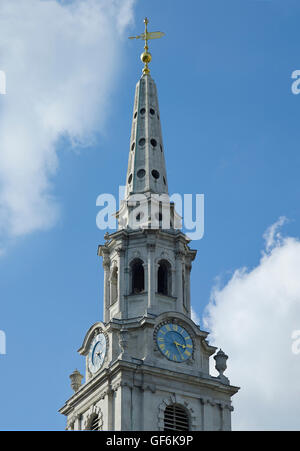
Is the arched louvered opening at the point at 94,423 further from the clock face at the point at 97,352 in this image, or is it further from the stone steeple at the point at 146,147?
the stone steeple at the point at 146,147

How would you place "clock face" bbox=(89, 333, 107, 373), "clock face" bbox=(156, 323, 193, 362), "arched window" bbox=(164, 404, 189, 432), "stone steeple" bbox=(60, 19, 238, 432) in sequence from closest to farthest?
"stone steeple" bbox=(60, 19, 238, 432) < "arched window" bbox=(164, 404, 189, 432) < "clock face" bbox=(156, 323, 193, 362) < "clock face" bbox=(89, 333, 107, 373)

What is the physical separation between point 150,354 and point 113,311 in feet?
19.5

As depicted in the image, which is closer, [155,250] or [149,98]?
[155,250]

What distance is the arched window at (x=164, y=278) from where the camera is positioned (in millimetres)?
90938

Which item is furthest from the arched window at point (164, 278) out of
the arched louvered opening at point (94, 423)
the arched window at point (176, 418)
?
the arched louvered opening at point (94, 423)

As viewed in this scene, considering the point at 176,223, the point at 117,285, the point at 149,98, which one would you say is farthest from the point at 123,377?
the point at 149,98

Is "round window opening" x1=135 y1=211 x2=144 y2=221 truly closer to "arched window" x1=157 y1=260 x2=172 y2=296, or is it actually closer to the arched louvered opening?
"arched window" x1=157 y1=260 x2=172 y2=296

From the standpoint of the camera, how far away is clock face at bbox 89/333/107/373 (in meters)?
86.9

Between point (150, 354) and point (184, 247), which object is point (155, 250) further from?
point (150, 354)

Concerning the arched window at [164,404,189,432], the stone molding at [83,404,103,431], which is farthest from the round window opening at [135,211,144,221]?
the arched window at [164,404,189,432]

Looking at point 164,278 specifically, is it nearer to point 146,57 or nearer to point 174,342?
point 174,342

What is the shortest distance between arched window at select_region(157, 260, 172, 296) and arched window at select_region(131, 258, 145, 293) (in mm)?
1234

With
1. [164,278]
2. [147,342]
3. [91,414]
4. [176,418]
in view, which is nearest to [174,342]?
[147,342]
